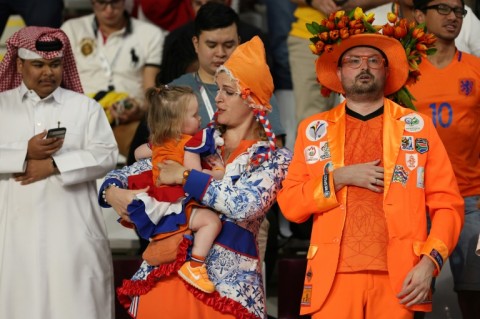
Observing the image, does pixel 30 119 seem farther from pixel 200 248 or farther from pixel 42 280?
pixel 200 248

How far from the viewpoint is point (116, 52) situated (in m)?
8.99

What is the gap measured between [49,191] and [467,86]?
2.51m

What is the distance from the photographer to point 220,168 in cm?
585

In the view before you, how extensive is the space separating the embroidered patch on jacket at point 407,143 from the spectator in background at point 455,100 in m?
1.28

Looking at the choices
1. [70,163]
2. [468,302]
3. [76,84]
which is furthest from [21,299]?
[468,302]

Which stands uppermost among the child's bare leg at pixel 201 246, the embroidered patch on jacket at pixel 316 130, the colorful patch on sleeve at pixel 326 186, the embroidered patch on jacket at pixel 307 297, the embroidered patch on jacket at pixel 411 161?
the embroidered patch on jacket at pixel 316 130

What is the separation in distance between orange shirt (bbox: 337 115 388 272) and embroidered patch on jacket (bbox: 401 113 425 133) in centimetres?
13

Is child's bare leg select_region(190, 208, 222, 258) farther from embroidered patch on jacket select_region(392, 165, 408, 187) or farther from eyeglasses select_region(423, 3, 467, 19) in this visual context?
eyeglasses select_region(423, 3, 467, 19)

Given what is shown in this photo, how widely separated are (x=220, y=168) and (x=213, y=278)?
0.57 meters

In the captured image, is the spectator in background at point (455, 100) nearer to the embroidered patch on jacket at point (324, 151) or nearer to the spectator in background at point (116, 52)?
the embroidered patch on jacket at point (324, 151)

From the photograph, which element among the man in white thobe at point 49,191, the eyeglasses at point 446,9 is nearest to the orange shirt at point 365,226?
the eyeglasses at point 446,9

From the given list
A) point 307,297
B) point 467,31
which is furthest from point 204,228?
point 467,31

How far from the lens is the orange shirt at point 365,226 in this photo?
544 centimetres

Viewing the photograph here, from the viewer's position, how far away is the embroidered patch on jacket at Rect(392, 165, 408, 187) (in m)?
5.49
